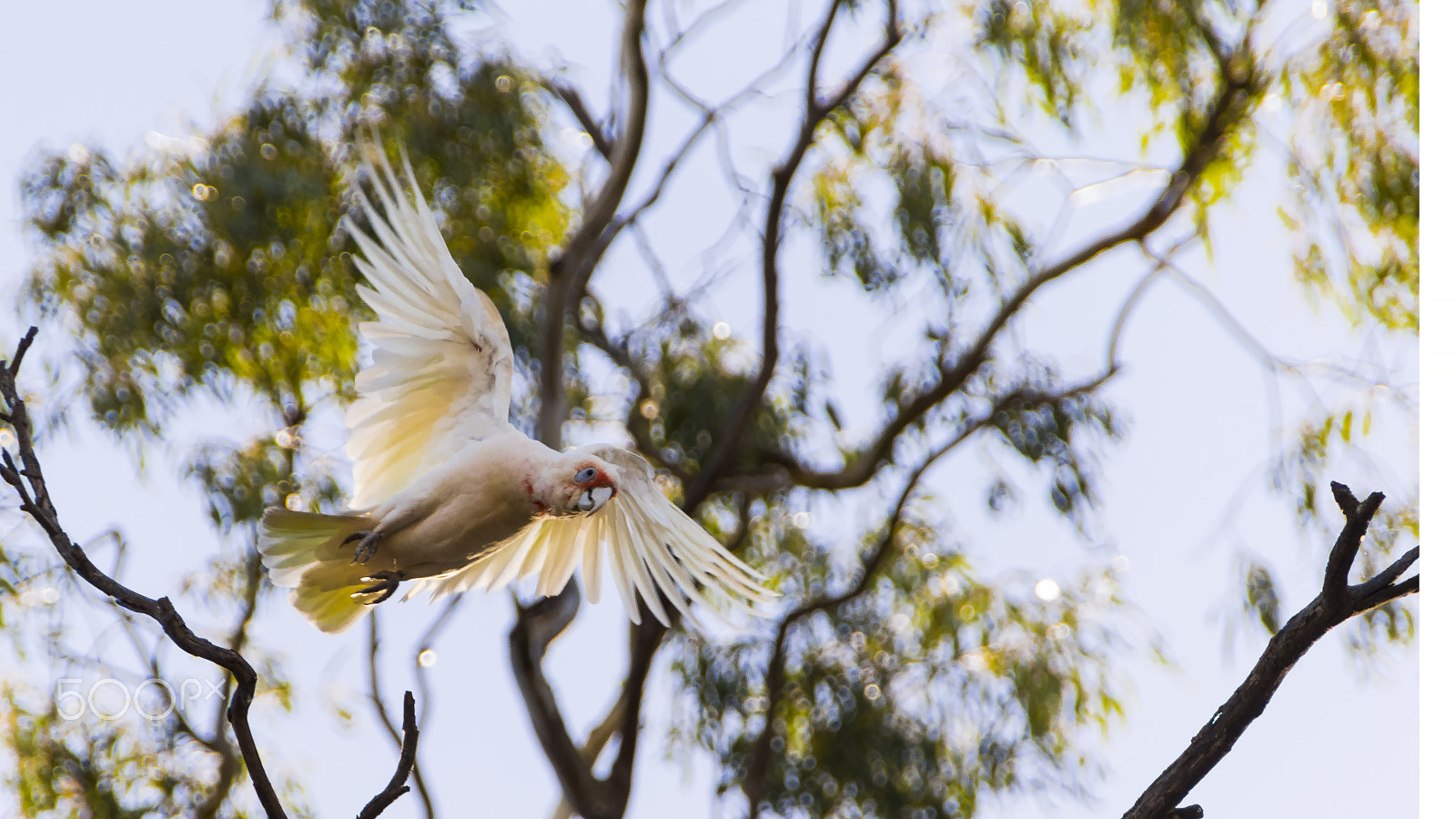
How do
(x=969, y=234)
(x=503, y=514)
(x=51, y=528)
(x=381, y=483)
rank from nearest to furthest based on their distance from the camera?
(x=51, y=528)
(x=503, y=514)
(x=381, y=483)
(x=969, y=234)

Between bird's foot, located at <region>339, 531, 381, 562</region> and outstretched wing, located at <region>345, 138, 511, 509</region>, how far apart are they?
21 centimetres

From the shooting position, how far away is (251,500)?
3713mm

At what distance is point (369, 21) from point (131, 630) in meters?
1.86

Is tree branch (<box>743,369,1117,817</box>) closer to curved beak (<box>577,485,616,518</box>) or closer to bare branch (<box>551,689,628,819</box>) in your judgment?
bare branch (<box>551,689,628,819</box>)

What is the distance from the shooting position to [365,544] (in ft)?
6.30

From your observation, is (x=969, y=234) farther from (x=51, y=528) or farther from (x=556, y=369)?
(x=51, y=528)

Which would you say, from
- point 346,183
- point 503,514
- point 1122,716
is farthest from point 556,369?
point 1122,716

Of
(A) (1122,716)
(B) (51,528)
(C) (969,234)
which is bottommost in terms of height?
(B) (51,528)

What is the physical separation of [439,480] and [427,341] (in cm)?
28

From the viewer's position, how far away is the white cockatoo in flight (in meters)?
1.91

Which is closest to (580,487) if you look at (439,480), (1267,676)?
(439,480)

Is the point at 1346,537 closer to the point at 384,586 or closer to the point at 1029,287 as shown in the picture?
the point at 384,586

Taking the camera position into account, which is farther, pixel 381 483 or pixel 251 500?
pixel 251 500

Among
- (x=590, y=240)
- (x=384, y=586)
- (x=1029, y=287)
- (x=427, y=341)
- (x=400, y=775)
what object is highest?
(x=1029, y=287)
